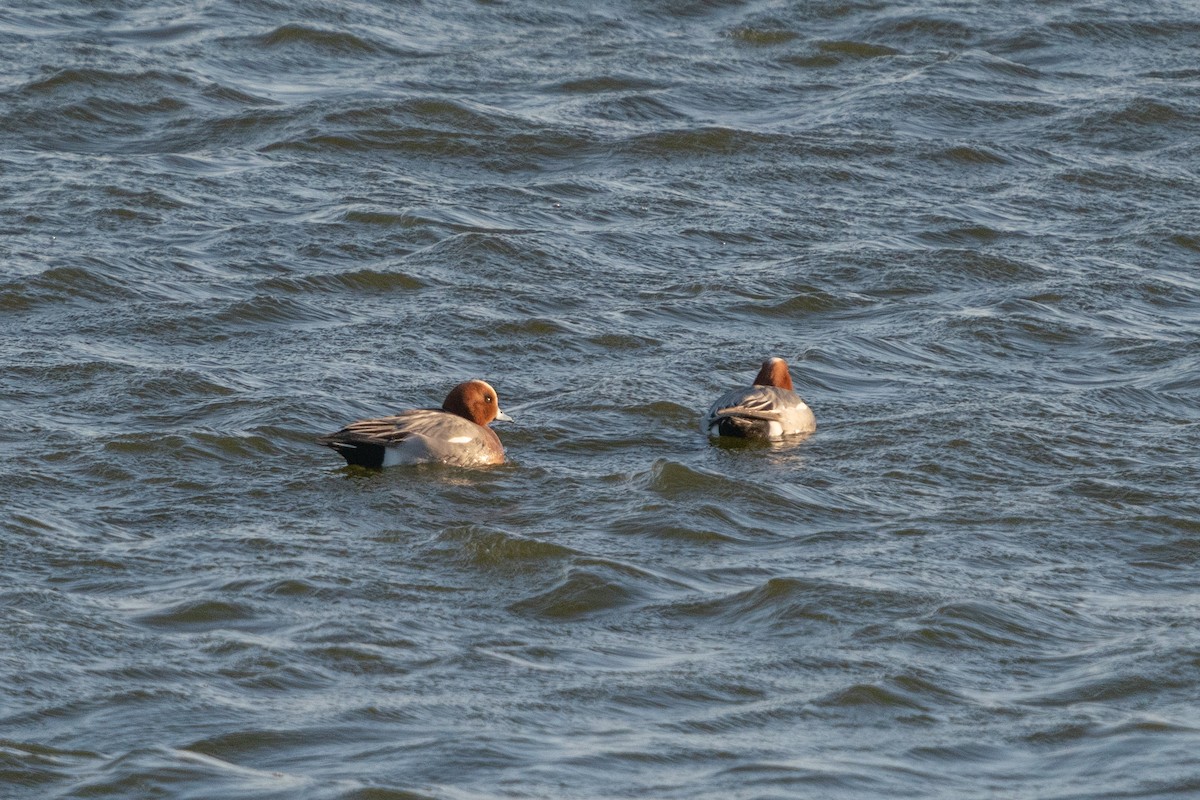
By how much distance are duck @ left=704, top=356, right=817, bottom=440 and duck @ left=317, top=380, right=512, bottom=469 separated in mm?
1205

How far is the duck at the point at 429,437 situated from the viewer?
10.4 m

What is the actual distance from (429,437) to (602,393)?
1.54 metres

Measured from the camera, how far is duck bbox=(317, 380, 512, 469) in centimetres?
1043

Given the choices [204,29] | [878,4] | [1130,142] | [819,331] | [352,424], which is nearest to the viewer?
[352,424]

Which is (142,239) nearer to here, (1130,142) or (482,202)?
(482,202)

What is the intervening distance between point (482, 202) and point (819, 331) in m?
3.31

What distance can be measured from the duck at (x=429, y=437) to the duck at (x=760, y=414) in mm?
1205

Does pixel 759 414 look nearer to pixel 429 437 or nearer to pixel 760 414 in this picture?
pixel 760 414

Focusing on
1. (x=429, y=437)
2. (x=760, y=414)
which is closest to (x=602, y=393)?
(x=760, y=414)

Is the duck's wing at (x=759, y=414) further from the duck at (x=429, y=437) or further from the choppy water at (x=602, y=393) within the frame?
the duck at (x=429, y=437)

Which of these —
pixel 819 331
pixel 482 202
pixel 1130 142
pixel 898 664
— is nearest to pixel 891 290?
pixel 819 331

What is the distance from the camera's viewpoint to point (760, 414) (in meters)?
11.1

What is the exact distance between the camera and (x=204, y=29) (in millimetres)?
19641

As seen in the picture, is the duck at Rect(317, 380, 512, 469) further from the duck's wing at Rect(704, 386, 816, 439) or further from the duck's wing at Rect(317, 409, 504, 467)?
the duck's wing at Rect(704, 386, 816, 439)
